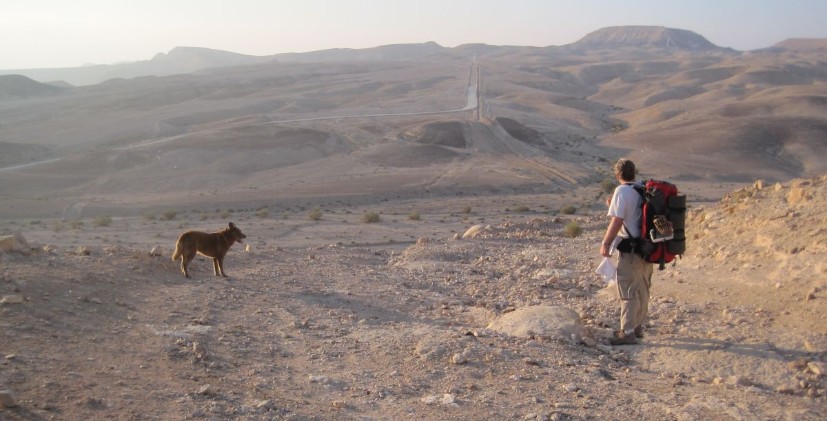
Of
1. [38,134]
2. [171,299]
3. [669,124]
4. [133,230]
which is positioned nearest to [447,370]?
[171,299]

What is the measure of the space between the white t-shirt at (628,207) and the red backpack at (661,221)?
0.04m

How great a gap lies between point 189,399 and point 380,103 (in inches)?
2918

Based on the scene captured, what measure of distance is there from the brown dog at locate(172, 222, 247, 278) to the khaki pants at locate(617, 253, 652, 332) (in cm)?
624

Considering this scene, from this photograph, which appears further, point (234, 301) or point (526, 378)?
point (234, 301)

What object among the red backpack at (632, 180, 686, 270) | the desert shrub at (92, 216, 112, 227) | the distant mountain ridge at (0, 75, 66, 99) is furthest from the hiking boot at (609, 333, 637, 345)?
the distant mountain ridge at (0, 75, 66, 99)

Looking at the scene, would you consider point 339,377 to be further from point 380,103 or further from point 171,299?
point 380,103

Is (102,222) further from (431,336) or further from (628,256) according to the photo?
(628,256)

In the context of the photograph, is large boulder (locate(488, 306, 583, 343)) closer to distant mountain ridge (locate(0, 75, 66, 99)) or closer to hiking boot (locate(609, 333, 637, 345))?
hiking boot (locate(609, 333, 637, 345))

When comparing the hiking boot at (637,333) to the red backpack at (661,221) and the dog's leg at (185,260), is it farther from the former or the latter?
the dog's leg at (185,260)

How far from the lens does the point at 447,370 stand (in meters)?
A: 6.15

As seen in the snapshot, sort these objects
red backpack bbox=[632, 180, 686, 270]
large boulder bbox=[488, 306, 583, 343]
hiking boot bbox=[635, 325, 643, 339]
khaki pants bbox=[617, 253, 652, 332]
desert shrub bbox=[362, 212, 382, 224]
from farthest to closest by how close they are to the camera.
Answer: desert shrub bbox=[362, 212, 382, 224]
large boulder bbox=[488, 306, 583, 343]
hiking boot bbox=[635, 325, 643, 339]
khaki pants bbox=[617, 253, 652, 332]
red backpack bbox=[632, 180, 686, 270]

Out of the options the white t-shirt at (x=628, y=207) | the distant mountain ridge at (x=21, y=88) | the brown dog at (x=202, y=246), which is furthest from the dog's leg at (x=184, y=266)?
the distant mountain ridge at (x=21, y=88)

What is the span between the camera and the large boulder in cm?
701

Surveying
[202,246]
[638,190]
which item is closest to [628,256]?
[638,190]
